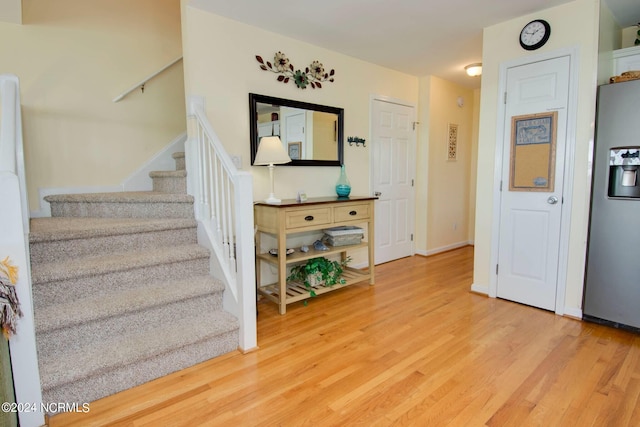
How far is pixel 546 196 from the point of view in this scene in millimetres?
2764

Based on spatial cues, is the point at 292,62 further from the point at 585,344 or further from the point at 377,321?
the point at 585,344

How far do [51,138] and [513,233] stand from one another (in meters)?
4.07

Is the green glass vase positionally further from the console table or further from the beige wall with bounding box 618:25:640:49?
the beige wall with bounding box 618:25:640:49

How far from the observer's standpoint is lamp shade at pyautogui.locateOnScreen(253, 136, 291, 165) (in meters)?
2.78

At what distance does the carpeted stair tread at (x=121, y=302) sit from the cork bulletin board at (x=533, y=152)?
8.45ft

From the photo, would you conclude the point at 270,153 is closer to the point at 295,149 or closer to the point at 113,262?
the point at 295,149

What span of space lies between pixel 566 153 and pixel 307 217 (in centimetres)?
211

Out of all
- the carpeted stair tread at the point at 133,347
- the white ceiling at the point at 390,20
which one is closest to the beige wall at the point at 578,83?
the white ceiling at the point at 390,20

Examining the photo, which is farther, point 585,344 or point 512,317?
point 512,317

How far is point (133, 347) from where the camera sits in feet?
6.07

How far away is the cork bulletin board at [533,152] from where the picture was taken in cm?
272

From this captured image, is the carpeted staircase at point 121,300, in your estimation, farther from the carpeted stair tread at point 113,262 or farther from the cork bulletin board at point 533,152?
the cork bulletin board at point 533,152

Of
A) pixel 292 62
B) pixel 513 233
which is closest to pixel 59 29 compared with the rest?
pixel 292 62

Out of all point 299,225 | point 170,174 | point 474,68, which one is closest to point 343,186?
point 299,225
